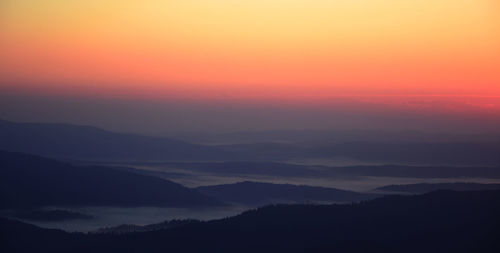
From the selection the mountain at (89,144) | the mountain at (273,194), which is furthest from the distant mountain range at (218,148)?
the mountain at (273,194)

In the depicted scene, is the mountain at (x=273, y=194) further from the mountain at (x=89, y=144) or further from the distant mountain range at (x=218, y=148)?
the mountain at (x=89, y=144)

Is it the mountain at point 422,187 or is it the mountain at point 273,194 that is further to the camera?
the mountain at point 273,194

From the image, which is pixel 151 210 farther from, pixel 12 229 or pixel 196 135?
pixel 196 135

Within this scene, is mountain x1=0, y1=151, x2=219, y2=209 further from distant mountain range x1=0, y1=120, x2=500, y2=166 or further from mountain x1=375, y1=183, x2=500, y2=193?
distant mountain range x1=0, y1=120, x2=500, y2=166

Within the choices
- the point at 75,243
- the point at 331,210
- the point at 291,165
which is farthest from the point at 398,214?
the point at 291,165

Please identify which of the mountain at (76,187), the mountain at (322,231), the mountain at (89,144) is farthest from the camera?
the mountain at (89,144)

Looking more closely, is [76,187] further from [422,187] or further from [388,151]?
[388,151]
